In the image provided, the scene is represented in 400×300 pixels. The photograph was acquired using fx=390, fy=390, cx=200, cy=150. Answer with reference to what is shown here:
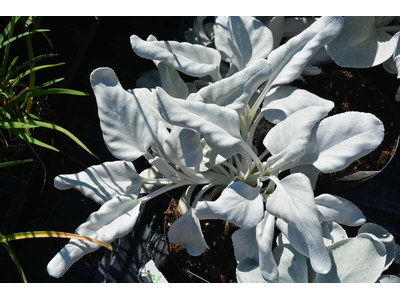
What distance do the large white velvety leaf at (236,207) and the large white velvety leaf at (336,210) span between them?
0.47 feet

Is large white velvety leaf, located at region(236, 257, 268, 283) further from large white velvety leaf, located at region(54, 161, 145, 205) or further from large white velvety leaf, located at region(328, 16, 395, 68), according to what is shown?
large white velvety leaf, located at region(328, 16, 395, 68)

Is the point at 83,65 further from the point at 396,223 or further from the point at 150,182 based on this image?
the point at 396,223

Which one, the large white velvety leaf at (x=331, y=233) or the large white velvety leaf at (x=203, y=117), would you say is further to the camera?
the large white velvety leaf at (x=331, y=233)

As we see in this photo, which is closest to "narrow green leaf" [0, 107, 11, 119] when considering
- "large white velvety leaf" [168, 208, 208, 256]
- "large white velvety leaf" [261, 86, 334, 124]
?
"large white velvety leaf" [168, 208, 208, 256]

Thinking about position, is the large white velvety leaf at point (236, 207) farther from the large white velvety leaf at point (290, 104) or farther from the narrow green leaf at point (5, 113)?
the narrow green leaf at point (5, 113)

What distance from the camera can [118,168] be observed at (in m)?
0.79

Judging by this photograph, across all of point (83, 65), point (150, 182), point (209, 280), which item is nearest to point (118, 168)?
point (150, 182)

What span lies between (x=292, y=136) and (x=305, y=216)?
5.7 inches

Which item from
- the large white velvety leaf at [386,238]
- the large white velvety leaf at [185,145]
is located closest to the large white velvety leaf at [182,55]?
the large white velvety leaf at [185,145]

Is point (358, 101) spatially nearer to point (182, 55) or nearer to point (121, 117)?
point (182, 55)

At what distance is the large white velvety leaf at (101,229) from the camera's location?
698 millimetres

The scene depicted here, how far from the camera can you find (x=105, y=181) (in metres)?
0.79

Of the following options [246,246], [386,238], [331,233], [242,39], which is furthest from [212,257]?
[242,39]

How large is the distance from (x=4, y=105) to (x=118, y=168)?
1.24ft
